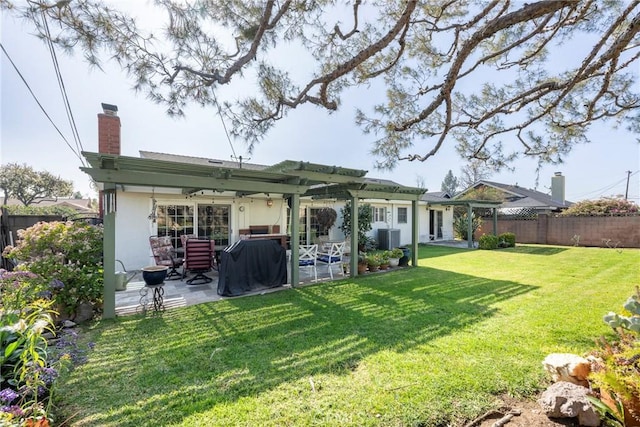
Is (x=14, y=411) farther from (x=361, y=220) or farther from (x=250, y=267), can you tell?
(x=361, y=220)

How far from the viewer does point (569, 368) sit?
2.66 metres

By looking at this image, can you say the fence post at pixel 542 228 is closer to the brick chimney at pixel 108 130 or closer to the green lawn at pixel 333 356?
the green lawn at pixel 333 356

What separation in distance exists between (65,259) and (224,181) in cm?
286

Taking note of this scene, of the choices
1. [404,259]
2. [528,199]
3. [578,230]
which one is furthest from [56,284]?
[528,199]

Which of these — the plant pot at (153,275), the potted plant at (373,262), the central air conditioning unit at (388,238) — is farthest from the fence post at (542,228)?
the plant pot at (153,275)

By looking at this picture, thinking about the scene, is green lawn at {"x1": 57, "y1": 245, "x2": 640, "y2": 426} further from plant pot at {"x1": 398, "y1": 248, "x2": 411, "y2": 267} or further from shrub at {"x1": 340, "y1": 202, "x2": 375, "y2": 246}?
shrub at {"x1": 340, "y1": 202, "x2": 375, "y2": 246}

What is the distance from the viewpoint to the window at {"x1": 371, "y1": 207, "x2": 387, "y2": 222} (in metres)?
14.7

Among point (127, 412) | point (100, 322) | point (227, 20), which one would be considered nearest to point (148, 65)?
point (227, 20)

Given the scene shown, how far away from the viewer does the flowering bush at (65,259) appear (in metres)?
4.34

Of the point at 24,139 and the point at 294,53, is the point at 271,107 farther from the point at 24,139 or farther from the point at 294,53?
the point at 24,139

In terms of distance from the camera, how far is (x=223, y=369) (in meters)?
3.16

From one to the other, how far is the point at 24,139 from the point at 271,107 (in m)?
7.78

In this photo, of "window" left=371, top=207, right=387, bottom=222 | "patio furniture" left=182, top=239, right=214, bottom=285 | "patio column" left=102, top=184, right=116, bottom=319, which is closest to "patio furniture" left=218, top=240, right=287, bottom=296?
"patio furniture" left=182, top=239, right=214, bottom=285

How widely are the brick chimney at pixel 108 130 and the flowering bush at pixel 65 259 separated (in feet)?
17.7
